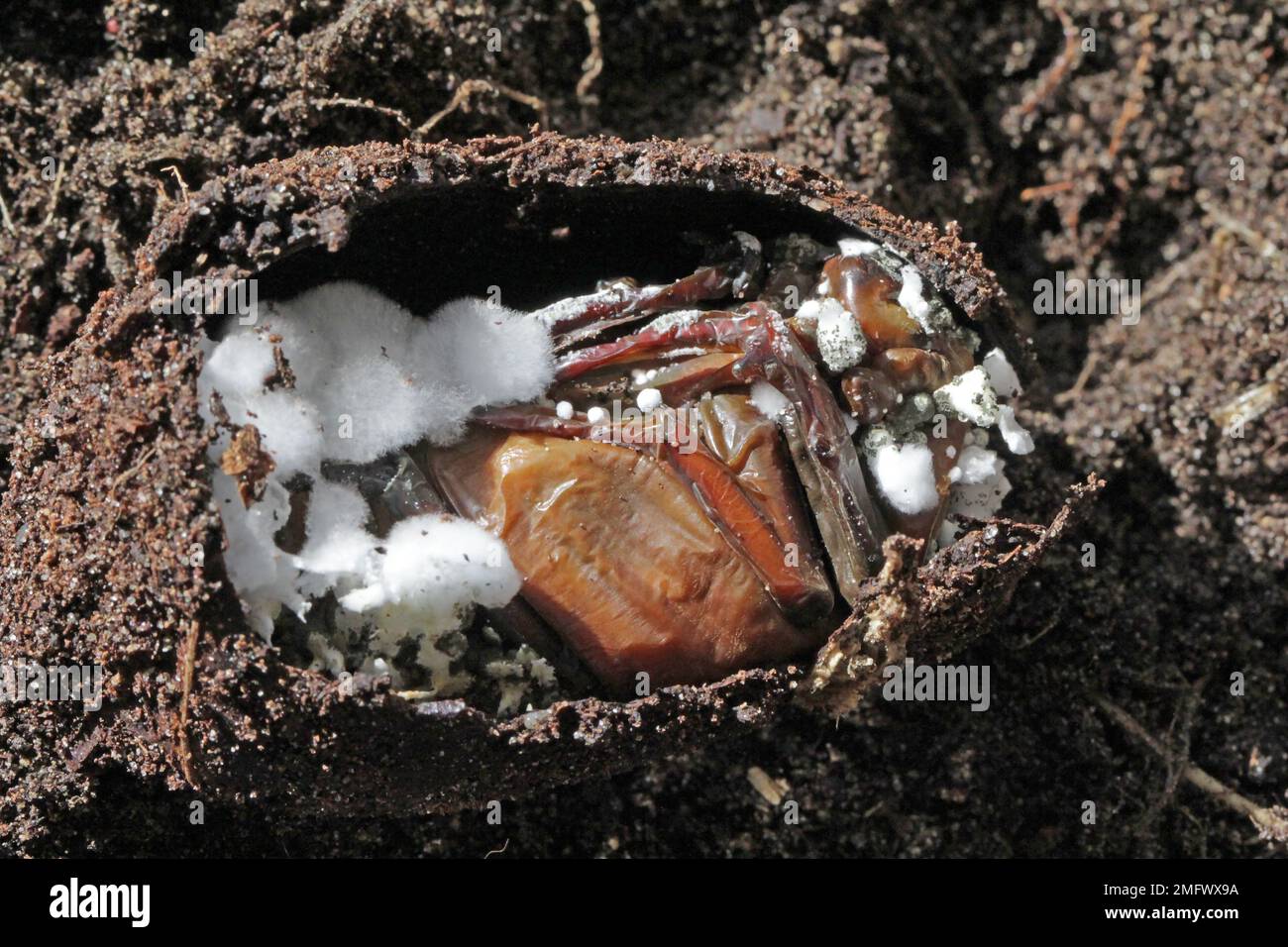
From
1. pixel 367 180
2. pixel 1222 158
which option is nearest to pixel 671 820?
pixel 367 180

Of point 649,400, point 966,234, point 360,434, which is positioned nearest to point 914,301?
point 649,400

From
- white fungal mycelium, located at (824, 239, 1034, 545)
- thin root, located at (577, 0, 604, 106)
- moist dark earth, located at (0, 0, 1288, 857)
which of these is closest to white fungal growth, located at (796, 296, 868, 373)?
white fungal mycelium, located at (824, 239, 1034, 545)

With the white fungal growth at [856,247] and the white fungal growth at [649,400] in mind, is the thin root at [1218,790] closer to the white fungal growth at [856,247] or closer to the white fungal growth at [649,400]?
the white fungal growth at [856,247]

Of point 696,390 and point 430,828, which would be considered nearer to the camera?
point 696,390

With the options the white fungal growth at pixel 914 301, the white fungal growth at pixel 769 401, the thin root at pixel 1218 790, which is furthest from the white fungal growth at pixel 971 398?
the thin root at pixel 1218 790

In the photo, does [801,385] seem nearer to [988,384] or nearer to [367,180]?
[988,384]

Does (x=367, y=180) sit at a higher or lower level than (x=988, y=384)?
higher

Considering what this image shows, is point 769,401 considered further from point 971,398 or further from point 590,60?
point 590,60

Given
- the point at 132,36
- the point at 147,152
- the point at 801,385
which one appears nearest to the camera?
the point at 801,385
